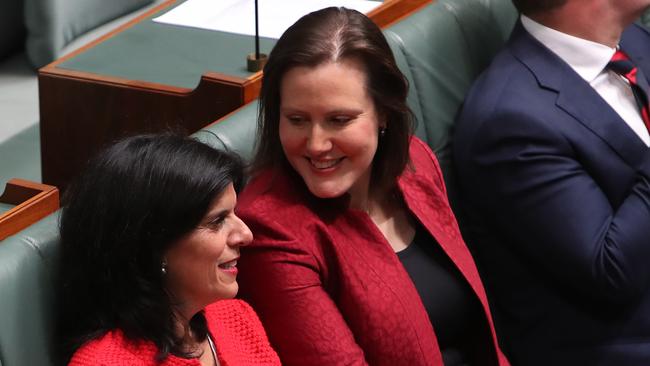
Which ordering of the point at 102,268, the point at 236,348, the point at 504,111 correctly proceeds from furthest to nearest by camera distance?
the point at 504,111 → the point at 236,348 → the point at 102,268

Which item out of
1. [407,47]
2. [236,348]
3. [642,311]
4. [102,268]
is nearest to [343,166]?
[236,348]

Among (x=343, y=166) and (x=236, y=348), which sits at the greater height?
(x=343, y=166)

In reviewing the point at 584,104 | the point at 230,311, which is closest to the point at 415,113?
the point at 584,104

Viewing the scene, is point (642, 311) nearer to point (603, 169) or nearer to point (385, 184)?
point (603, 169)

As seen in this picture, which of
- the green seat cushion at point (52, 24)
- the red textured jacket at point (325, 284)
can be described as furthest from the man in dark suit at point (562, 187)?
the green seat cushion at point (52, 24)

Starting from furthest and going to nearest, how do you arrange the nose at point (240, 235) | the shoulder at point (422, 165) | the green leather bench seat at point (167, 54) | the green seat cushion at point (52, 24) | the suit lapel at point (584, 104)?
1. the green seat cushion at point (52, 24)
2. the green leather bench seat at point (167, 54)
3. the suit lapel at point (584, 104)
4. the shoulder at point (422, 165)
5. the nose at point (240, 235)

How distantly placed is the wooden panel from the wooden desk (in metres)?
0.33

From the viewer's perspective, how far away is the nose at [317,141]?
52.2 inches

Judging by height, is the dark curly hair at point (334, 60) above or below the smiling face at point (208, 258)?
above

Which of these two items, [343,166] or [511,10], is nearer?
[343,166]

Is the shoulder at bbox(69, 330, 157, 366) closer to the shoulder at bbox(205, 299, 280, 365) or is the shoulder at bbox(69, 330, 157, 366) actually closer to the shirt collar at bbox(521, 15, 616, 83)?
the shoulder at bbox(205, 299, 280, 365)

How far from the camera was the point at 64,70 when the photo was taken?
1852mm

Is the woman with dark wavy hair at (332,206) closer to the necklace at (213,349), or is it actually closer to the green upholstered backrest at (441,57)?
the necklace at (213,349)

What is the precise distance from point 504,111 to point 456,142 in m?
0.12
